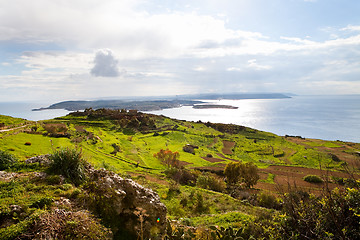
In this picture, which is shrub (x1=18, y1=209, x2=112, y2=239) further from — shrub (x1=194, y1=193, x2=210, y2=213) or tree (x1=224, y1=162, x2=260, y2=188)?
tree (x1=224, y1=162, x2=260, y2=188)

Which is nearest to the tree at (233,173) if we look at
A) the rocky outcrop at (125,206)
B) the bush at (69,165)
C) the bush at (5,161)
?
the rocky outcrop at (125,206)

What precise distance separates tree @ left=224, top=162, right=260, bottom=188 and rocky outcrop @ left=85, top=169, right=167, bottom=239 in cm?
2313

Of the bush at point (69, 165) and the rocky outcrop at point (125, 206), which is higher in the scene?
the bush at point (69, 165)

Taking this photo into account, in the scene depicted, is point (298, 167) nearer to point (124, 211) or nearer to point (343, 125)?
point (124, 211)

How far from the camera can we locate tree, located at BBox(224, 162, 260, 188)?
27.5 meters

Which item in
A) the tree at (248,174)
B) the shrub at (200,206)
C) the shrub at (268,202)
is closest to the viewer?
the shrub at (200,206)

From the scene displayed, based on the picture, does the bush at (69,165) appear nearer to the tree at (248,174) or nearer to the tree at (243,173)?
the tree at (243,173)

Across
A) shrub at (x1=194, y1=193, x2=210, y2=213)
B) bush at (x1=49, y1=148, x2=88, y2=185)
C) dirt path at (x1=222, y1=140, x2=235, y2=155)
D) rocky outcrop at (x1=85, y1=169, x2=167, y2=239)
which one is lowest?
dirt path at (x1=222, y1=140, x2=235, y2=155)

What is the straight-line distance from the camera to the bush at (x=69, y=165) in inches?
281

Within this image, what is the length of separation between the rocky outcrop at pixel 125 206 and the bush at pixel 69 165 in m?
0.51

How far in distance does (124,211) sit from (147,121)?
77.4 m

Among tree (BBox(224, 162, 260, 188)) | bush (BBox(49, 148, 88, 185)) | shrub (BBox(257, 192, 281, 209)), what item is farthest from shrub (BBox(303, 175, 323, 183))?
bush (BBox(49, 148, 88, 185))

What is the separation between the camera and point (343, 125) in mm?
134000

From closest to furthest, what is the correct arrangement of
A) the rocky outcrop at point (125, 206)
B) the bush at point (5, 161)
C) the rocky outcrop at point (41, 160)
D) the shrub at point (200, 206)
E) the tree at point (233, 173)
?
1. the rocky outcrop at point (125, 206)
2. the bush at point (5, 161)
3. the rocky outcrop at point (41, 160)
4. the shrub at point (200, 206)
5. the tree at point (233, 173)
